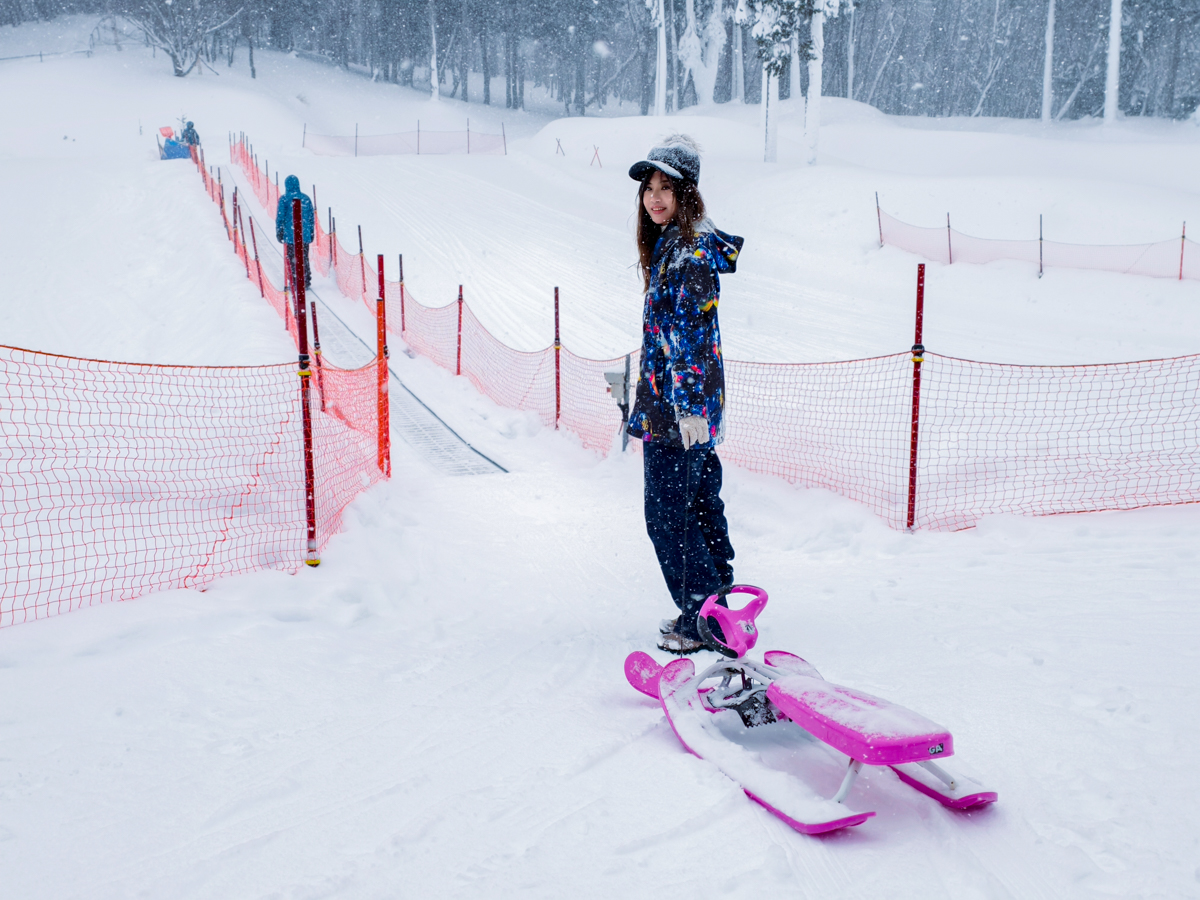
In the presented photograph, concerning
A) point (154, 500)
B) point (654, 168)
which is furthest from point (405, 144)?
point (654, 168)

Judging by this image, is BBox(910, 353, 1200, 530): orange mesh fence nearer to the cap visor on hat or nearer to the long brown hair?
the long brown hair

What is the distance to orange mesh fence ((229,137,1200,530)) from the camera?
5.79 metres

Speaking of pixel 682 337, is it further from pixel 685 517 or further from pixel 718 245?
pixel 685 517

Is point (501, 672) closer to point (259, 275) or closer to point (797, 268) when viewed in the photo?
point (259, 275)

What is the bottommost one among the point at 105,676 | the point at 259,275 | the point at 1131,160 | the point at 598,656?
the point at 598,656

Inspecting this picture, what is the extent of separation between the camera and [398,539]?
16.8 feet

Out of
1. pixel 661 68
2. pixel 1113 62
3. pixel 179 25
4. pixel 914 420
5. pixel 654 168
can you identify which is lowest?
pixel 914 420

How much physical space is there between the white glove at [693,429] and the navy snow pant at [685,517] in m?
0.18

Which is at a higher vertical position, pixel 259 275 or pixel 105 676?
pixel 259 275

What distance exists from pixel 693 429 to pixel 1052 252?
15.8m

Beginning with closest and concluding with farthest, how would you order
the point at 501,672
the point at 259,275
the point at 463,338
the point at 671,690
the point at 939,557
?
1. the point at 671,690
2. the point at 501,672
3. the point at 939,557
4. the point at 463,338
5. the point at 259,275

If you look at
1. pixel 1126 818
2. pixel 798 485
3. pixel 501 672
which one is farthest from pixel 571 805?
pixel 798 485

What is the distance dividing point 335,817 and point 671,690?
1.24 m

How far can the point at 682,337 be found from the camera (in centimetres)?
341
